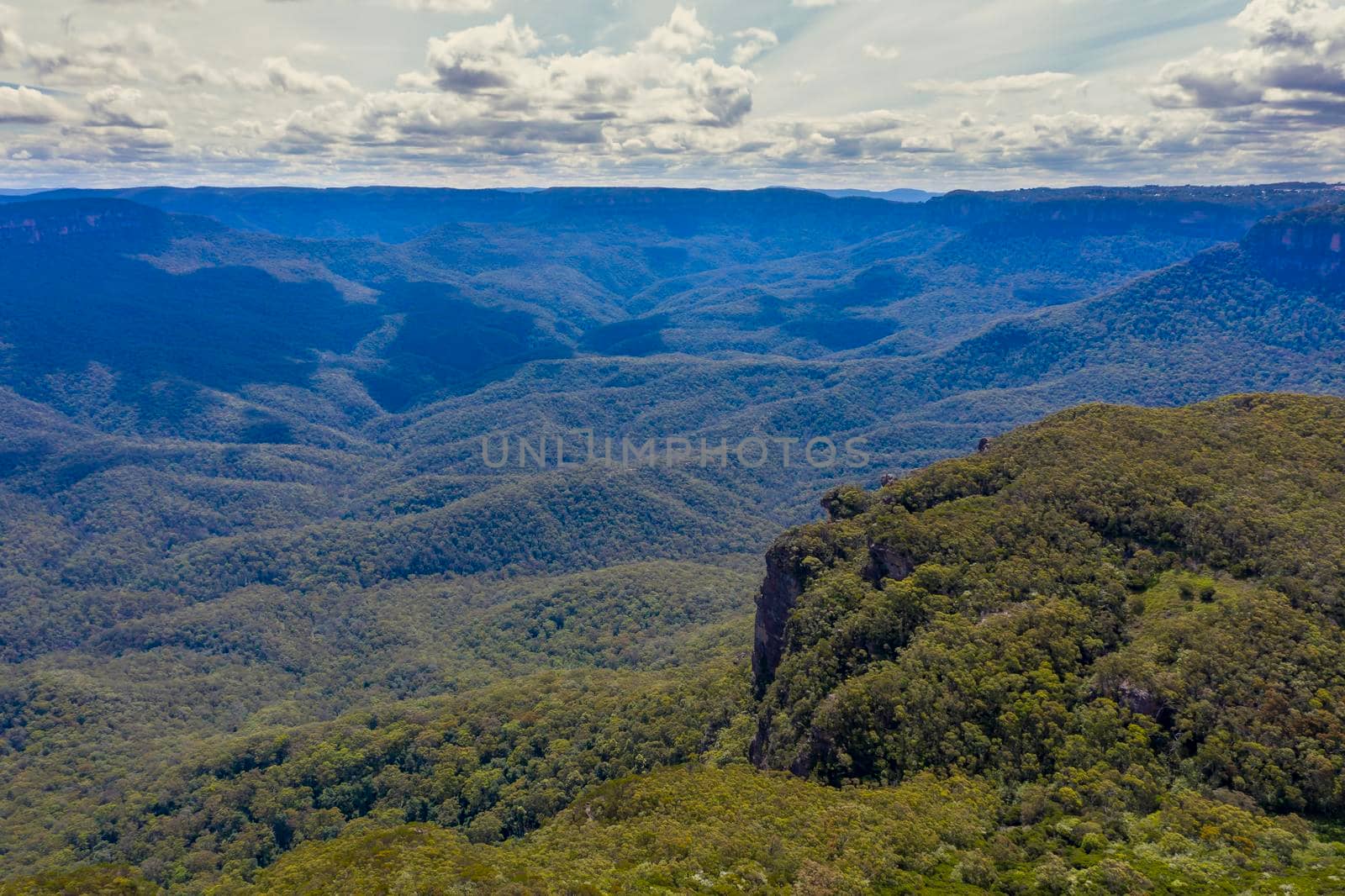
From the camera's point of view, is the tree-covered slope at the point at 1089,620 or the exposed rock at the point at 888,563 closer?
the tree-covered slope at the point at 1089,620

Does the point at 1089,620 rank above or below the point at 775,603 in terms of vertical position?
above

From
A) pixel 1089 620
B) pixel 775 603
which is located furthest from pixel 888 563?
pixel 1089 620

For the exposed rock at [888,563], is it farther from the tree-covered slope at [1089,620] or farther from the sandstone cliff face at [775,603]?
the sandstone cliff face at [775,603]

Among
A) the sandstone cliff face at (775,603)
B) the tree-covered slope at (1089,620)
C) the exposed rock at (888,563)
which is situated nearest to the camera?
the tree-covered slope at (1089,620)

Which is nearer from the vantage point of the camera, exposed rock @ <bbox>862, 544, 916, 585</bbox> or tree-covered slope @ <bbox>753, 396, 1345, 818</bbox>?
tree-covered slope @ <bbox>753, 396, 1345, 818</bbox>

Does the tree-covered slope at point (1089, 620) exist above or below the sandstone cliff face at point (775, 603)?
above

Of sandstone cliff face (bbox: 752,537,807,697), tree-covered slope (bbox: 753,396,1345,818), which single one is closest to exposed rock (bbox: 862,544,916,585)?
tree-covered slope (bbox: 753,396,1345,818)

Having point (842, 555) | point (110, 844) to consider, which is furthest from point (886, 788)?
point (110, 844)

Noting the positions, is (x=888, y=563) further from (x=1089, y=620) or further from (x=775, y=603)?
(x=1089, y=620)

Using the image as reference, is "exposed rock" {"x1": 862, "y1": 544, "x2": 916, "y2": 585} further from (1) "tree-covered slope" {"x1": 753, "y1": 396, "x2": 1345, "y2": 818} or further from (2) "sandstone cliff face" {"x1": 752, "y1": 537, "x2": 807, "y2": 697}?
(2) "sandstone cliff face" {"x1": 752, "y1": 537, "x2": 807, "y2": 697}

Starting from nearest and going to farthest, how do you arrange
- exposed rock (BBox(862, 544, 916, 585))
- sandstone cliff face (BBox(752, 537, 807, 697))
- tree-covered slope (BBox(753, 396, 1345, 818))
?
tree-covered slope (BBox(753, 396, 1345, 818))
exposed rock (BBox(862, 544, 916, 585))
sandstone cliff face (BBox(752, 537, 807, 697))

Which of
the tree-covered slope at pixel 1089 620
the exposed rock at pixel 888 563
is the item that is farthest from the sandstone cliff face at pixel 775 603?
Result: the exposed rock at pixel 888 563

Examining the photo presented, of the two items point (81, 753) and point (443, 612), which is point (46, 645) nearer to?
point (81, 753)
